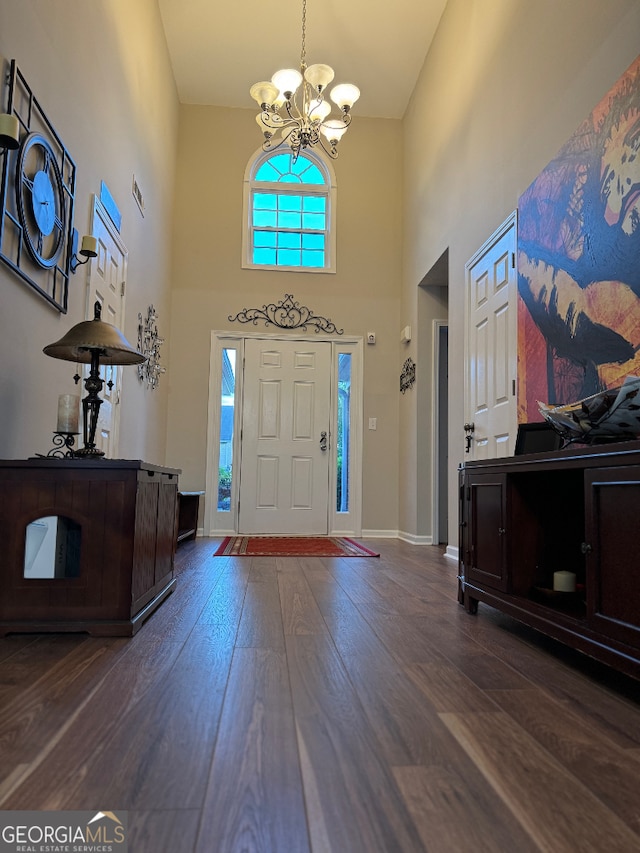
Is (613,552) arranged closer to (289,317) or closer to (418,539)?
(418,539)

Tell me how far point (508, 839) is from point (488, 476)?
158 cm

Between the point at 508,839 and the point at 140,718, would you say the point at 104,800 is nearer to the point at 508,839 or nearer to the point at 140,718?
the point at 140,718

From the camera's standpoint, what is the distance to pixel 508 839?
839 millimetres

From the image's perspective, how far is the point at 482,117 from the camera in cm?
401

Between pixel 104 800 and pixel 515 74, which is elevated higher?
pixel 515 74

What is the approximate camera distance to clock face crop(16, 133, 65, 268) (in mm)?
2293

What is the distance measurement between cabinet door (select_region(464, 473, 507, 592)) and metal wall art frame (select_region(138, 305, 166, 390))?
2.99m

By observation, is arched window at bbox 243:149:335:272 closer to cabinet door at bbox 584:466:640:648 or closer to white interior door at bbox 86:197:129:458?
white interior door at bbox 86:197:129:458

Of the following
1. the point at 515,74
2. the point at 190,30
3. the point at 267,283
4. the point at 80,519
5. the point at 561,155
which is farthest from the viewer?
the point at 267,283

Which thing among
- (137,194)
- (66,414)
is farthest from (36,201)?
(137,194)

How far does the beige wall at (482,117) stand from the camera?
267cm

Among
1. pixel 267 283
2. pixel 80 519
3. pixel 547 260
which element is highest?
pixel 267 283

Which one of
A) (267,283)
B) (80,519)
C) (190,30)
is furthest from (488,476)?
(190,30)

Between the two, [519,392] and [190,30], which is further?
[190,30]
